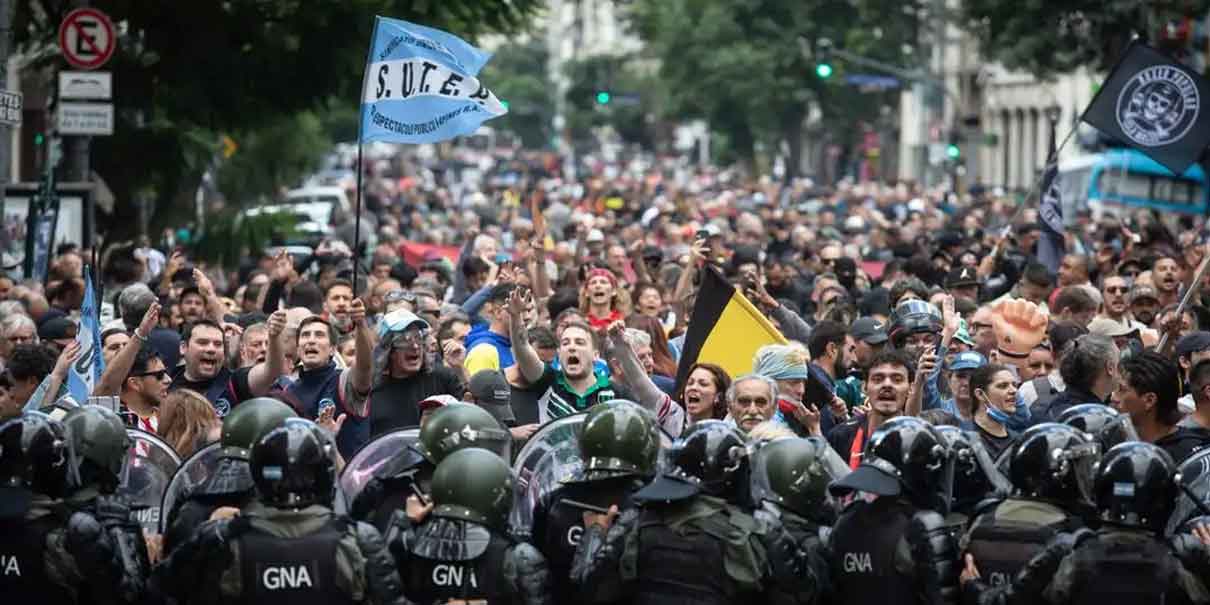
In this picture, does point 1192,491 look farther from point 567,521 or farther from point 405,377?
point 405,377

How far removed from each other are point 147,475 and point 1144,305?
8.31m

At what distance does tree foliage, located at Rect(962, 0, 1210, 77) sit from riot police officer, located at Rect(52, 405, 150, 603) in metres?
30.1

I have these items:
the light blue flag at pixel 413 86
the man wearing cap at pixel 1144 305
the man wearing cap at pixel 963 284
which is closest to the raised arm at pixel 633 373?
the light blue flag at pixel 413 86

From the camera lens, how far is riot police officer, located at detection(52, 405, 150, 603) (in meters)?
7.66

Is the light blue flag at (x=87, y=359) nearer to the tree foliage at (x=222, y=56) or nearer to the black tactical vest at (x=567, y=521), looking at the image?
the black tactical vest at (x=567, y=521)

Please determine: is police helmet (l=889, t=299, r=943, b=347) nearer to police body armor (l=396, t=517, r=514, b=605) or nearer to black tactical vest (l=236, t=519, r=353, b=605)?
police body armor (l=396, t=517, r=514, b=605)

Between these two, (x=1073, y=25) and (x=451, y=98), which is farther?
(x=1073, y=25)

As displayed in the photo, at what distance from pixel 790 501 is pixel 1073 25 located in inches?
1251

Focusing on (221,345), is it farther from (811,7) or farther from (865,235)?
(811,7)

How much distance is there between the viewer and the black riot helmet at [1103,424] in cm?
807

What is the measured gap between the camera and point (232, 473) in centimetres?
796

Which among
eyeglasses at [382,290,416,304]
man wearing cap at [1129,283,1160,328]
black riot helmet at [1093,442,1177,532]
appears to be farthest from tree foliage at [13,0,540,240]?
black riot helmet at [1093,442,1177,532]

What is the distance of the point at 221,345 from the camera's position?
11.6m

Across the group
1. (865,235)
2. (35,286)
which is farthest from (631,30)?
(35,286)
